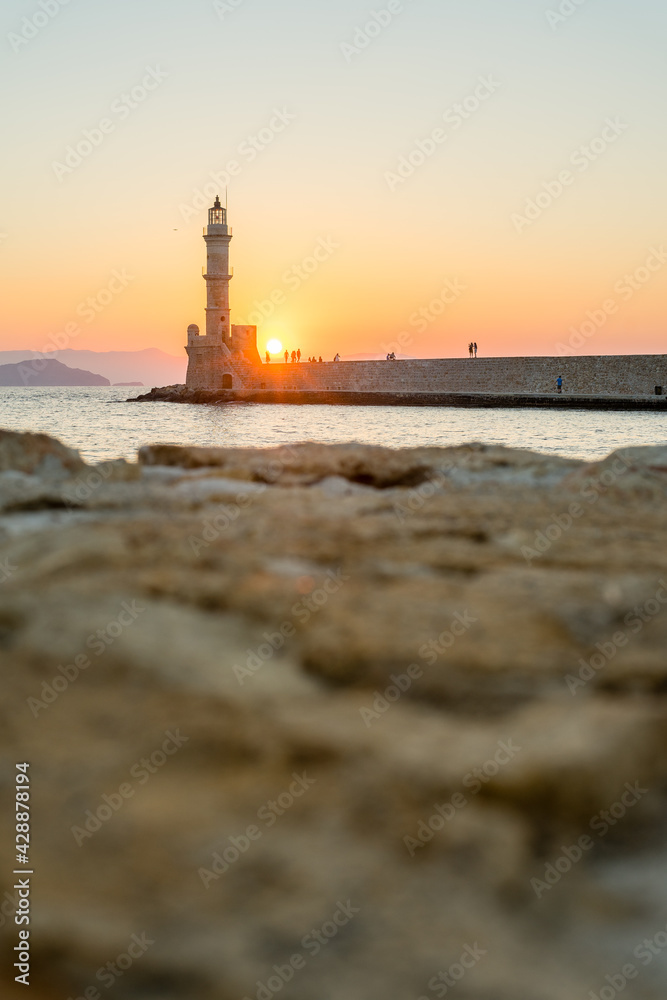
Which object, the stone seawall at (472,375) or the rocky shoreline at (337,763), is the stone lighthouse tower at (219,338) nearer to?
the stone seawall at (472,375)

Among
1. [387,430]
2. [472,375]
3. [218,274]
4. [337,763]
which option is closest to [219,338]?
[218,274]

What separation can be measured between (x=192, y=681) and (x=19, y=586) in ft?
1.25

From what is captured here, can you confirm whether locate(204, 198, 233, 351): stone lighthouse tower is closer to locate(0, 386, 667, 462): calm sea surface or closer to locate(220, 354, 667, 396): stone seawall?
locate(220, 354, 667, 396): stone seawall

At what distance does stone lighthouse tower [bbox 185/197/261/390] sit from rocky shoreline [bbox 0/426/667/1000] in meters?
46.6

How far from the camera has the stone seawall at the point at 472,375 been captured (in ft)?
130

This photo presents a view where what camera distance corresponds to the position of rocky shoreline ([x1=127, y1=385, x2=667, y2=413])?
35.8 m

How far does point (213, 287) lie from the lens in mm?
46500

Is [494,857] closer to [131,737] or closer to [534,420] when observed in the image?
[131,737]

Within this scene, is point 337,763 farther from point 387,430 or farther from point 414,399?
point 414,399

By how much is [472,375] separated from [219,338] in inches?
542

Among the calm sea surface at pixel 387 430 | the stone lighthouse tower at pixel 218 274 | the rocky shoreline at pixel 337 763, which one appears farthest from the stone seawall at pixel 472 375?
the rocky shoreline at pixel 337 763

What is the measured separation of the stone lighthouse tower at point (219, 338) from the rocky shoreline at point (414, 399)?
3.49 ft

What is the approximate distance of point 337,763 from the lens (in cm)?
119

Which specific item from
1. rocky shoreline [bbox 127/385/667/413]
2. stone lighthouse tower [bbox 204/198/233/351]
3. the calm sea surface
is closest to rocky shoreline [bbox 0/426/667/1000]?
the calm sea surface
